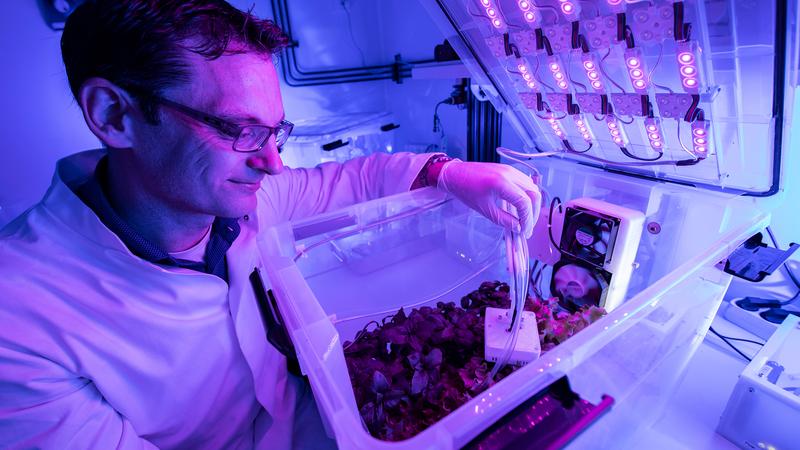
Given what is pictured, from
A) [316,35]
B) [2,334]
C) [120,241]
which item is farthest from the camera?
[316,35]

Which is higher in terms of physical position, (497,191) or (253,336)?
(497,191)

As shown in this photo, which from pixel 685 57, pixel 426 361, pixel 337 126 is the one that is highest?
pixel 685 57

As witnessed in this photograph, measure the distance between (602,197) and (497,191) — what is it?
0.61m

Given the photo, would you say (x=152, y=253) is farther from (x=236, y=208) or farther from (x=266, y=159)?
(x=266, y=159)

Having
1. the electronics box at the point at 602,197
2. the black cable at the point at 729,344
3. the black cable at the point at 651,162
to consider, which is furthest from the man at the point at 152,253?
the black cable at the point at 729,344

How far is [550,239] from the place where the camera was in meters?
1.12

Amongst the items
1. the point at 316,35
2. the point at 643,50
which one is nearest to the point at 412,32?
the point at 316,35

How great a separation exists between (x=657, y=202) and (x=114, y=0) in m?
1.44

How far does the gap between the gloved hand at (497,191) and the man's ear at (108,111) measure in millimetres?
761

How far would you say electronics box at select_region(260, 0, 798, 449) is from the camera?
58 cm

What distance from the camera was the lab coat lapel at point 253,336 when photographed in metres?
0.80

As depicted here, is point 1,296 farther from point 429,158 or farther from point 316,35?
point 316,35

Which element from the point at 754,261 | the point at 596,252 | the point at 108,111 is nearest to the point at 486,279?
the point at 596,252

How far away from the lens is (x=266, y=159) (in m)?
0.72
